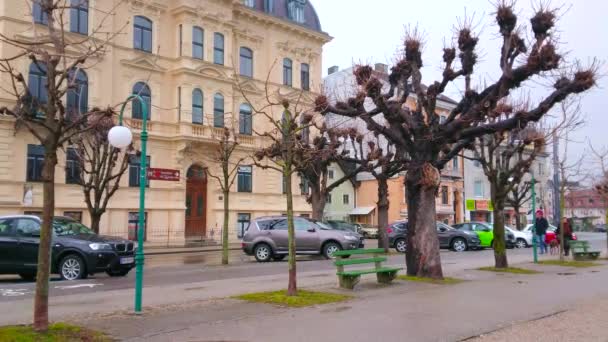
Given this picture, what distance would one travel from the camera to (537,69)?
520 inches

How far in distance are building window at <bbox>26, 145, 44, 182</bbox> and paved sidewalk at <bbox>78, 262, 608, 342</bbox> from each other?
1953 centimetres

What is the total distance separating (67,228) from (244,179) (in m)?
22.5

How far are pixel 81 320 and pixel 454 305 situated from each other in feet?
20.3

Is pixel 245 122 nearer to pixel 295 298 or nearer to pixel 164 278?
pixel 164 278

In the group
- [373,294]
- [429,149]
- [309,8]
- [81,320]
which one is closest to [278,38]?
[309,8]

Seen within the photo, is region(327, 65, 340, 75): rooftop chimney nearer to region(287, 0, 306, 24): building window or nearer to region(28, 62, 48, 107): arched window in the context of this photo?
region(287, 0, 306, 24): building window

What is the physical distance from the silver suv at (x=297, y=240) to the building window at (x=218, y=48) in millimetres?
17019

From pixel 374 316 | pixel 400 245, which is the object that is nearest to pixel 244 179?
pixel 400 245

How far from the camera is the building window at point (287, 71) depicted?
41281 millimetres

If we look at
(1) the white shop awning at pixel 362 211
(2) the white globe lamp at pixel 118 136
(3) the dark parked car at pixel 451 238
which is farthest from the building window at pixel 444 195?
(2) the white globe lamp at pixel 118 136

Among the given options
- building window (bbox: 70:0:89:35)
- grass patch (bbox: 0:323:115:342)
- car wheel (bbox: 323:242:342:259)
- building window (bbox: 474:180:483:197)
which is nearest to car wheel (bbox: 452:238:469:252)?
car wheel (bbox: 323:242:342:259)

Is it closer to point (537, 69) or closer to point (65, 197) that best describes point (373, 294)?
point (537, 69)

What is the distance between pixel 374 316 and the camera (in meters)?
9.23

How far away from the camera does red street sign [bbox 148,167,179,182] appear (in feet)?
32.3
